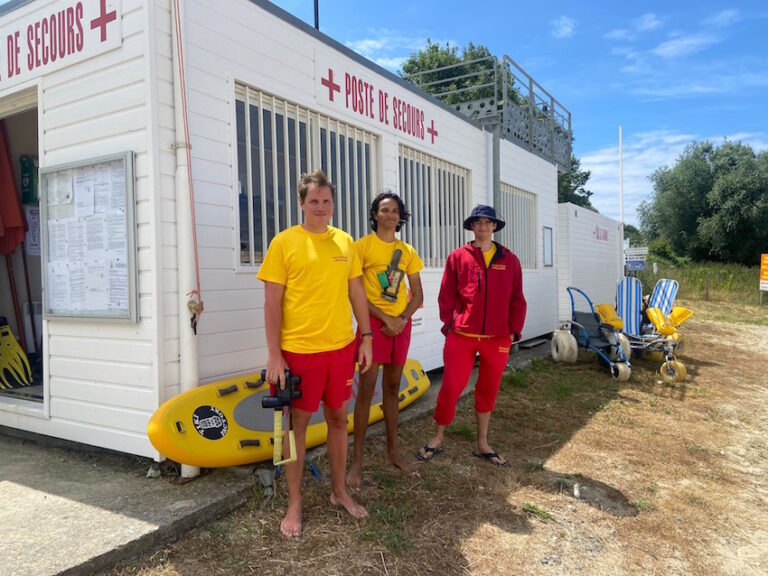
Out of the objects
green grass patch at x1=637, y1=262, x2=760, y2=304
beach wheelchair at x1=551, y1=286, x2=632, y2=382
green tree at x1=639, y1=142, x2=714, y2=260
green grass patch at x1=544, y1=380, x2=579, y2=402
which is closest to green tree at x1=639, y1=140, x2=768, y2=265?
green tree at x1=639, y1=142, x2=714, y2=260

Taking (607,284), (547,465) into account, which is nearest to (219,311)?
(547,465)

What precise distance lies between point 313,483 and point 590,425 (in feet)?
9.80

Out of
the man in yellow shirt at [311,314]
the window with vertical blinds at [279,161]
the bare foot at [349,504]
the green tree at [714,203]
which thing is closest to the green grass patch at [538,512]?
the bare foot at [349,504]

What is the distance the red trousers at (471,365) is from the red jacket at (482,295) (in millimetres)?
90

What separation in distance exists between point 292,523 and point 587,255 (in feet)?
39.1

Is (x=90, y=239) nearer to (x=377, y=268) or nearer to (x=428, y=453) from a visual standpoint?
(x=377, y=268)

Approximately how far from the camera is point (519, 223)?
30.2ft

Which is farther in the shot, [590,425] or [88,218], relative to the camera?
[590,425]

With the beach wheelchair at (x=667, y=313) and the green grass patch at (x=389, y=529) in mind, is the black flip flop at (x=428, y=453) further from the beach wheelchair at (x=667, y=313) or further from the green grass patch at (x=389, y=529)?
the beach wheelchair at (x=667, y=313)

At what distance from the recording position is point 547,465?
161 inches

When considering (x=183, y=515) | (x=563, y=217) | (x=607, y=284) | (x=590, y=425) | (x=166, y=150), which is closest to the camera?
(x=183, y=515)

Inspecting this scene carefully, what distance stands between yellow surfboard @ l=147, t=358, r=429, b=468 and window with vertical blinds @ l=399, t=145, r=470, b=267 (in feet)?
9.82

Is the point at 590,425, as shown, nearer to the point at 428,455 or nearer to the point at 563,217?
the point at 428,455

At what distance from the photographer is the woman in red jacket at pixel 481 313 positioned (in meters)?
3.83
